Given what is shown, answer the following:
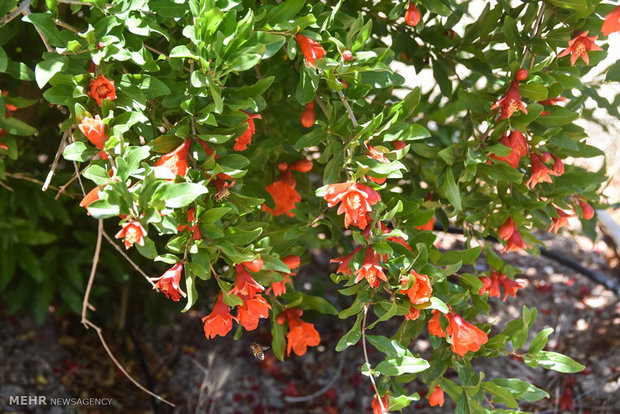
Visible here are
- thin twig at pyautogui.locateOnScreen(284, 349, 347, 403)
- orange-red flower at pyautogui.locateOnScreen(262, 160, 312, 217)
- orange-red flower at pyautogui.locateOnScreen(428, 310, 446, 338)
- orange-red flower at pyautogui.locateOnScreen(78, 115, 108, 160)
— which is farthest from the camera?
thin twig at pyautogui.locateOnScreen(284, 349, 347, 403)

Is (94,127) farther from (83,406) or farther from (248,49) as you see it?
(83,406)

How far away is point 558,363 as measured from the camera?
1163mm

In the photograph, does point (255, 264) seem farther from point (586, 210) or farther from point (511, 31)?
point (586, 210)

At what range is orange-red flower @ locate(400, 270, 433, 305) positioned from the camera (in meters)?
1.02

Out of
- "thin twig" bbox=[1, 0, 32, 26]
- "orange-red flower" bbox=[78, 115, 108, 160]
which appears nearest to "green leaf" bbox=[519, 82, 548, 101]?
"orange-red flower" bbox=[78, 115, 108, 160]

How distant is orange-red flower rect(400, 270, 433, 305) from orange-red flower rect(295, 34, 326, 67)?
1.33 feet

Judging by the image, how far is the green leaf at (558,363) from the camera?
1.15 meters

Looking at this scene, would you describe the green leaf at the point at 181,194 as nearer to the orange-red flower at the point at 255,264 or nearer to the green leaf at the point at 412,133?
the orange-red flower at the point at 255,264

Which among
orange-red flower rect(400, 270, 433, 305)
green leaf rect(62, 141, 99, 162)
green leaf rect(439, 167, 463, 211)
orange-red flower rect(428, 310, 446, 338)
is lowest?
orange-red flower rect(428, 310, 446, 338)

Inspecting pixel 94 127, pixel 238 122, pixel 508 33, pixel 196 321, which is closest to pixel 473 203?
pixel 508 33

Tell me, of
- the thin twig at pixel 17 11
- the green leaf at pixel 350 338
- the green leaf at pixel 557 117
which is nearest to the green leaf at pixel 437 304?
the green leaf at pixel 350 338

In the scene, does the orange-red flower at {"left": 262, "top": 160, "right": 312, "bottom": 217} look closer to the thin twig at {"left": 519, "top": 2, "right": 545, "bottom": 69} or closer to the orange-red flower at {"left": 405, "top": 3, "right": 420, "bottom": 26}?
Answer: the orange-red flower at {"left": 405, "top": 3, "right": 420, "bottom": 26}

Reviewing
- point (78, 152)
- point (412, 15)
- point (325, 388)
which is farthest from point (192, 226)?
point (325, 388)

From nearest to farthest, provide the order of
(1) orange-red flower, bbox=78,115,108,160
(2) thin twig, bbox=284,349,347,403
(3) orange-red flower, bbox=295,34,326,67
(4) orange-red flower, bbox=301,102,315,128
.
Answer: (1) orange-red flower, bbox=78,115,108,160 → (3) orange-red flower, bbox=295,34,326,67 → (4) orange-red flower, bbox=301,102,315,128 → (2) thin twig, bbox=284,349,347,403
